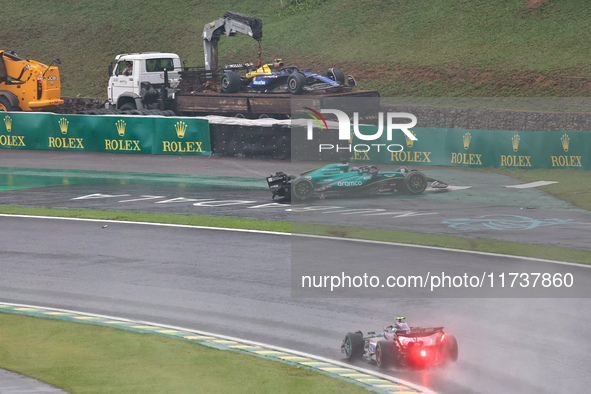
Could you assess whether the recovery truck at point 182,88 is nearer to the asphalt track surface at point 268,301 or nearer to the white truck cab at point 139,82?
the white truck cab at point 139,82

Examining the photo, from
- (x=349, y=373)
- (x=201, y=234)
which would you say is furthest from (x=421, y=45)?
(x=349, y=373)

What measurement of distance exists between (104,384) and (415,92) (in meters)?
32.8

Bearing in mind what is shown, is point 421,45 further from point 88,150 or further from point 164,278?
point 164,278

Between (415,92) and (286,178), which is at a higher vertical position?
(415,92)

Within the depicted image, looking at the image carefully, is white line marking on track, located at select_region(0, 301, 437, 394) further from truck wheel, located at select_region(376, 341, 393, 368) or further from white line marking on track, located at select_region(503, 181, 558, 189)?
white line marking on track, located at select_region(503, 181, 558, 189)

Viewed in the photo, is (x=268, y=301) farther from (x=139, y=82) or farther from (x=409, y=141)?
(x=139, y=82)

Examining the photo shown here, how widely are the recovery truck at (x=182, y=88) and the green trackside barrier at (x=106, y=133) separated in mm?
1604

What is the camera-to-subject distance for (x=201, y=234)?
18.3m

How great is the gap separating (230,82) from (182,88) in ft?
9.35

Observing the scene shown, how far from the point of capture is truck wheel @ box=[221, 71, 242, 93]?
1331 inches

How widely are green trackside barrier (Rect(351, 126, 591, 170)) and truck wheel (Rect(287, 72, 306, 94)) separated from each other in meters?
4.48

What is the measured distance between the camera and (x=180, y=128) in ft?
102

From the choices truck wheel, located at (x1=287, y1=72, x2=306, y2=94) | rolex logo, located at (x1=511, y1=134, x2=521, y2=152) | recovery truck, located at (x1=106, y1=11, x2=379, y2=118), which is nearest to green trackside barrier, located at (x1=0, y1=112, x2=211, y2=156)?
recovery truck, located at (x1=106, y1=11, x2=379, y2=118)

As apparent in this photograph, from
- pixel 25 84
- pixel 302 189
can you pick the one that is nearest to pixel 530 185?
pixel 302 189
